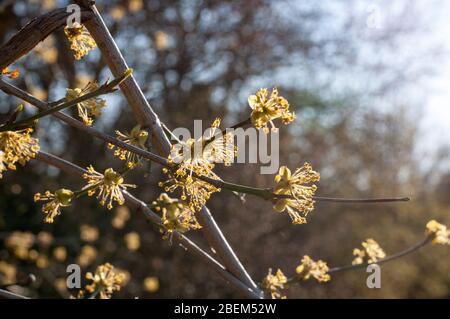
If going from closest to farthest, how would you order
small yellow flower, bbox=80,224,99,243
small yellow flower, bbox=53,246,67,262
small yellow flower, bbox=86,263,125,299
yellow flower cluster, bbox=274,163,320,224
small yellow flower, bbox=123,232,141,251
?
yellow flower cluster, bbox=274,163,320,224
small yellow flower, bbox=86,263,125,299
small yellow flower, bbox=53,246,67,262
small yellow flower, bbox=80,224,99,243
small yellow flower, bbox=123,232,141,251

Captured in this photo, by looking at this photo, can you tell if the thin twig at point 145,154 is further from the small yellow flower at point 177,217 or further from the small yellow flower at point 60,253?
the small yellow flower at point 60,253

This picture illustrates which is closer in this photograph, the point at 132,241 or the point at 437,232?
the point at 437,232

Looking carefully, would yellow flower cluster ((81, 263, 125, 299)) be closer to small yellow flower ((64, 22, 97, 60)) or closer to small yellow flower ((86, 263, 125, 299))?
small yellow flower ((86, 263, 125, 299))

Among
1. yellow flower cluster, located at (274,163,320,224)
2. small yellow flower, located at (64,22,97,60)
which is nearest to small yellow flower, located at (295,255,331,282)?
yellow flower cluster, located at (274,163,320,224)

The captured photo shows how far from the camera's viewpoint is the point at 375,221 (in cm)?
766

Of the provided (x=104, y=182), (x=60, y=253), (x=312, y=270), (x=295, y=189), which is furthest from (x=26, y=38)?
(x=60, y=253)

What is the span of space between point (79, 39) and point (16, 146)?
1.08 ft

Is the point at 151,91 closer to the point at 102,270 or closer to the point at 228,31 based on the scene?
the point at 228,31

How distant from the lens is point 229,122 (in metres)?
5.98

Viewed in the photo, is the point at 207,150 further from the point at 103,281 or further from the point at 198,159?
the point at 103,281

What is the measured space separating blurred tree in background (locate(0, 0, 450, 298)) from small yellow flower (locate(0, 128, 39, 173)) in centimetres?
304

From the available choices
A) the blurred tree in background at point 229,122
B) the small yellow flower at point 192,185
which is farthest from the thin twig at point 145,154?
the blurred tree in background at point 229,122

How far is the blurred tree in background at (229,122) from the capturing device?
5180 millimetres

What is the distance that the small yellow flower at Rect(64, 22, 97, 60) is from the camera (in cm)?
144
